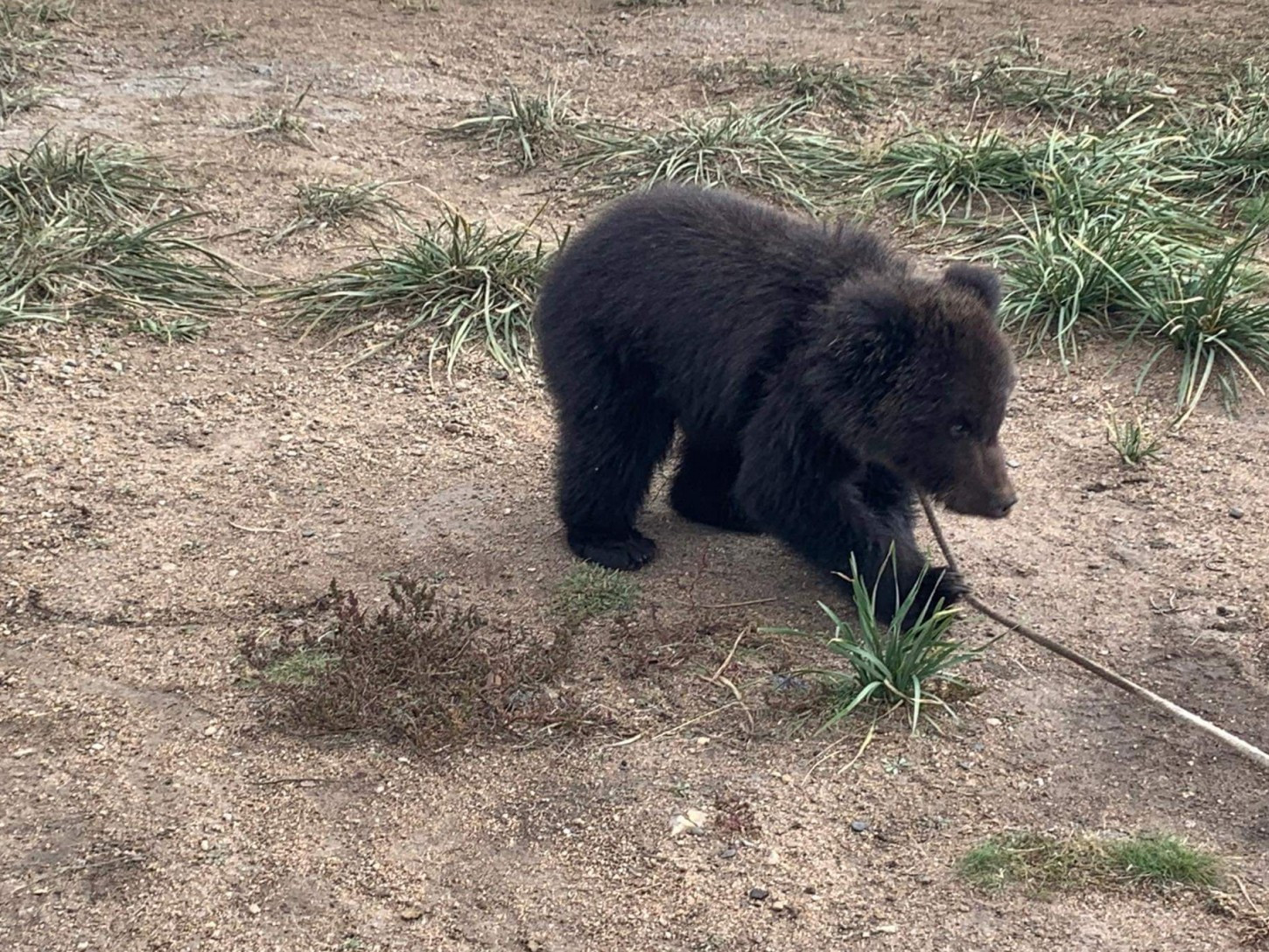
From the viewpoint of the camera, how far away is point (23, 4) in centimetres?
1107

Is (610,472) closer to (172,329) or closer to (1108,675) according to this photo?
(1108,675)

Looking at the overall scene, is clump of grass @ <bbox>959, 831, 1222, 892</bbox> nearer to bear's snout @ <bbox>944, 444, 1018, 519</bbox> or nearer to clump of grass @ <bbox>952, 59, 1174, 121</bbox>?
bear's snout @ <bbox>944, 444, 1018, 519</bbox>

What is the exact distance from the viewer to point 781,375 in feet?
16.5

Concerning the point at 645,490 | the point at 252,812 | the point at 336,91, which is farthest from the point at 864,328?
the point at 336,91

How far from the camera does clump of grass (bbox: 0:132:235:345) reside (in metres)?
7.66

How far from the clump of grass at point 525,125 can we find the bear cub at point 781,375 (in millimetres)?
3809

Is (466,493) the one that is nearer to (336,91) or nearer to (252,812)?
(252,812)

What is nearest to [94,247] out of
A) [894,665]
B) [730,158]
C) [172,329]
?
[172,329]

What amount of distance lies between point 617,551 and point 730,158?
153 inches

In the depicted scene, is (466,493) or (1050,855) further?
(466,493)

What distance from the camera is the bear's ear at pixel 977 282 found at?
5.05 m

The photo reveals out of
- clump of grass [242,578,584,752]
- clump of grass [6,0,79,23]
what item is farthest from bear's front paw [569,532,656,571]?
clump of grass [6,0,79,23]

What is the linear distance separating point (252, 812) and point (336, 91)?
23.1ft

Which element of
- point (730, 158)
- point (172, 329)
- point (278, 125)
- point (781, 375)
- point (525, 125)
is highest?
point (781, 375)
